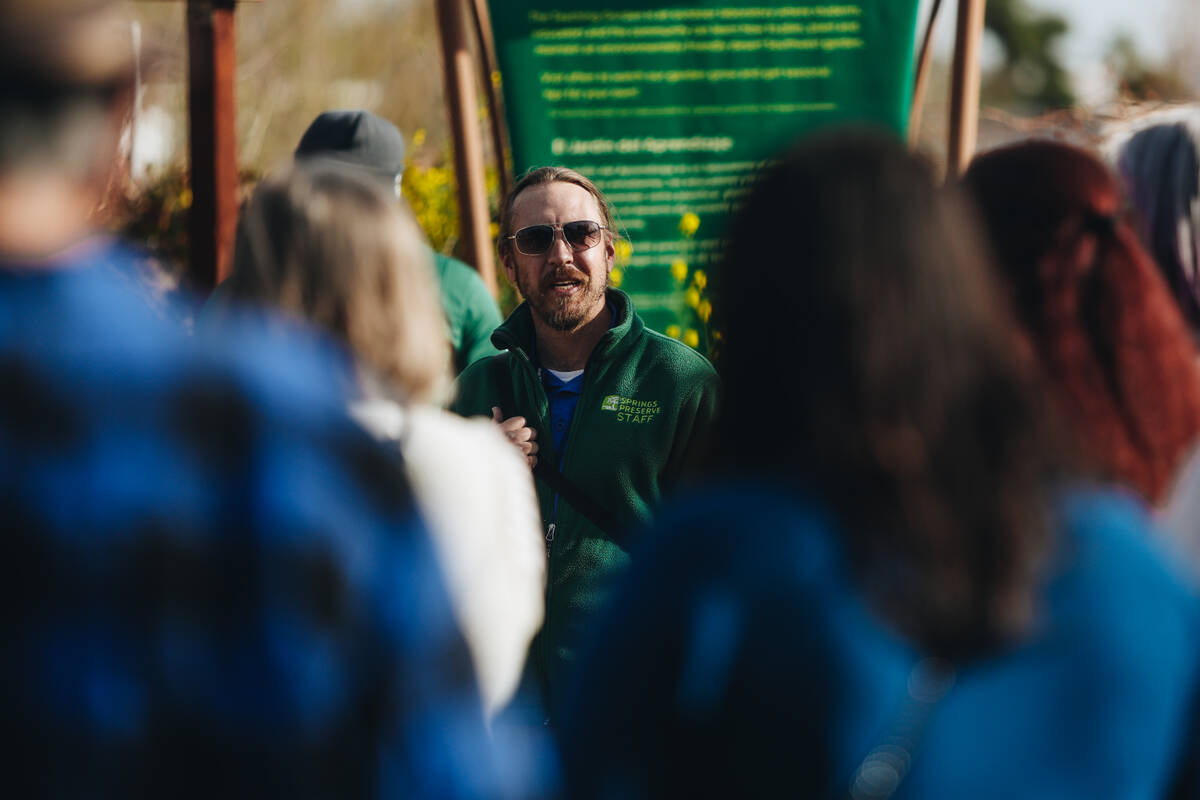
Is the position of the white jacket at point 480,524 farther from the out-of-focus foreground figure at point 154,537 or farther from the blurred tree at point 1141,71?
the blurred tree at point 1141,71

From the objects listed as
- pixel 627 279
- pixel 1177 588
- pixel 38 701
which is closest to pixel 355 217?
pixel 38 701

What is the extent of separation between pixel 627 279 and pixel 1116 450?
323 centimetres

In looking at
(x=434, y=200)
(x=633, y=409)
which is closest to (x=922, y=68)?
(x=633, y=409)

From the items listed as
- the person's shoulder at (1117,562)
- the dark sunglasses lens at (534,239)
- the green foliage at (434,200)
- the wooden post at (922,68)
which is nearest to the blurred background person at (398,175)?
the dark sunglasses lens at (534,239)

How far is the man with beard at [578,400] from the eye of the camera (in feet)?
11.0

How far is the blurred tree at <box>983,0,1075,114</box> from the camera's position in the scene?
33.7 metres

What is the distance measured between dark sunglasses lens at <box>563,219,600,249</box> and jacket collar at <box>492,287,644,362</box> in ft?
0.49

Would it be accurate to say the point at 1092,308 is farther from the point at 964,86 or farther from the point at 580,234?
the point at 964,86

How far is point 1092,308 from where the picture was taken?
191cm

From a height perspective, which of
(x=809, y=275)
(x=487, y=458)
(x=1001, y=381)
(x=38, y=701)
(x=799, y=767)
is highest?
(x=809, y=275)

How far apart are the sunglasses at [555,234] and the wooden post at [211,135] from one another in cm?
184

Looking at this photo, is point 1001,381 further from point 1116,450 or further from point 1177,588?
point 1116,450

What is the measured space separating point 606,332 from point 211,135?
242 centimetres

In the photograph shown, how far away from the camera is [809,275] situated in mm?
1460
